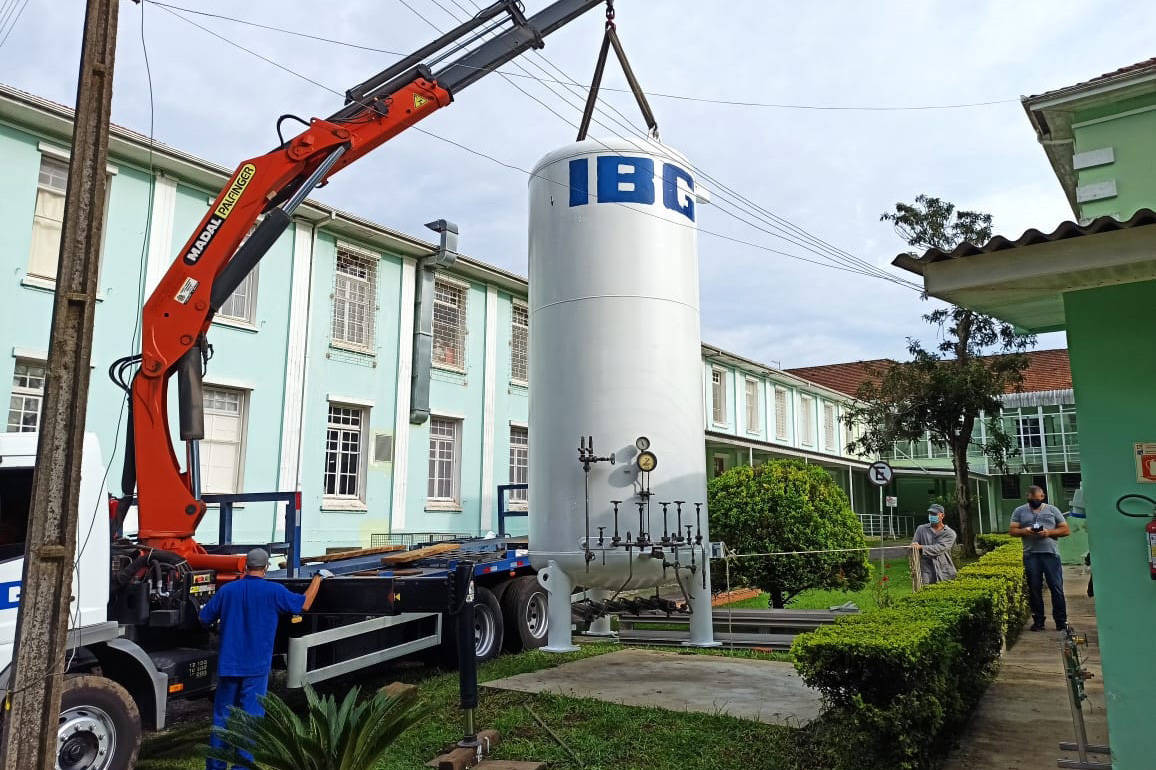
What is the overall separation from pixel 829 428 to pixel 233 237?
33.6m

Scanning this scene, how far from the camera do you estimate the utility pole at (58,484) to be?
405 centimetres

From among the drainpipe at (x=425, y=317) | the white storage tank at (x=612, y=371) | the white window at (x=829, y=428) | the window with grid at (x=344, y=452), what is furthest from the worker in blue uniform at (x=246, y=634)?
the white window at (x=829, y=428)

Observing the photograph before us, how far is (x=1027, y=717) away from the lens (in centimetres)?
677

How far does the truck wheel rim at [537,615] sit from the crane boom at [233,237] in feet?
14.0

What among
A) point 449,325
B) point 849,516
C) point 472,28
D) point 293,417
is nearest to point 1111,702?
point 472,28

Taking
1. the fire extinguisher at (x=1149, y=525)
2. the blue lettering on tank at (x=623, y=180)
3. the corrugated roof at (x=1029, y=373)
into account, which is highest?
the corrugated roof at (x=1029, y=373)

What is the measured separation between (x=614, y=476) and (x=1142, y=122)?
6.48 m

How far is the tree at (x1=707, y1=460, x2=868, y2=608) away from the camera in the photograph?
14.6 m

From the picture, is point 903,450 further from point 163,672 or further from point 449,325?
point 163,672

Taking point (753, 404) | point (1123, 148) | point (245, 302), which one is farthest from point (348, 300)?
point (753, 404)

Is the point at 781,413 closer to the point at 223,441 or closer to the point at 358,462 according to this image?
the point at 358,462

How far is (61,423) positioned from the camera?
163 inches

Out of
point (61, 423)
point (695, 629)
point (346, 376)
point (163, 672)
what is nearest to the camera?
point (61, 423)

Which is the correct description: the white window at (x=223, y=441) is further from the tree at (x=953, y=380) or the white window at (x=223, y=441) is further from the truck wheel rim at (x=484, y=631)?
the tree at (x=953, y=380)
